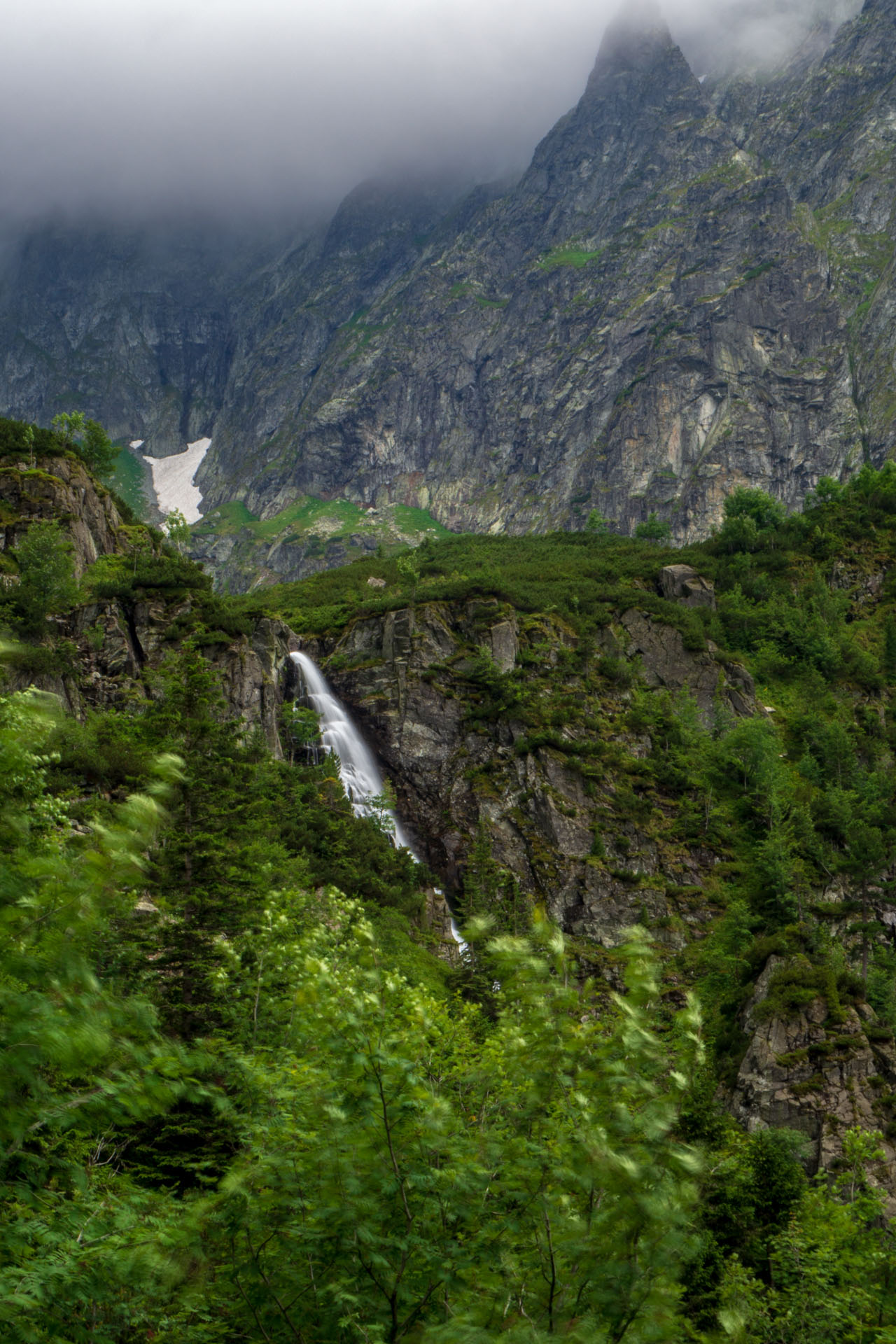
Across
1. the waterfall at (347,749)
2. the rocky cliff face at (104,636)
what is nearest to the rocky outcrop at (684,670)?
the waterfall at (347,749)

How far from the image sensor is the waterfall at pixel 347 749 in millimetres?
57250

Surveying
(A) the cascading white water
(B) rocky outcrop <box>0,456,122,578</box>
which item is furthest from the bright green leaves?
(B) rocky outcrop <box>0,456,122,578</box>

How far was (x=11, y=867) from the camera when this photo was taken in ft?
14.0

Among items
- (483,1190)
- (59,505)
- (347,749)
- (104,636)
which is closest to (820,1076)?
(483,1190)

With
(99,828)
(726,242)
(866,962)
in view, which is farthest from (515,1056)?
(726,242)

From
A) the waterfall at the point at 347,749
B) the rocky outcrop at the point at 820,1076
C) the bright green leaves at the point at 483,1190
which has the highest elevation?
the waterfall at the point at 347,749

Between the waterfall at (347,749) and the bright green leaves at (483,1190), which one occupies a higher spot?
the waterfall at (347,749)

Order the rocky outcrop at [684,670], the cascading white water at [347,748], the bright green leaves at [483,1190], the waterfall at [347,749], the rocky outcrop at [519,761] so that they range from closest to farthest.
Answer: the bright green leaves at [483,1190] → the rocky outcrop at [519,761] → the waterfall at [347,749] → the cascading white water at [347,748] → the rocky outcrop at [684,670]

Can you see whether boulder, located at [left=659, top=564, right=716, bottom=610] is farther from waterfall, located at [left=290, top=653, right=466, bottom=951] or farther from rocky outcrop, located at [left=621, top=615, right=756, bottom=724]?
waterfall, located at [left=290, top=653, right=466, bottom=951]

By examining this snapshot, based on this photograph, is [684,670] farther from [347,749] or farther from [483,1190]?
[483,1190]

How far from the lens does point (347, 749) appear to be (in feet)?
199

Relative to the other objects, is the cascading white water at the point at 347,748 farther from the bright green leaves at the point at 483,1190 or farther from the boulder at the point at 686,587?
the bright green leaves at the point at 483,1190

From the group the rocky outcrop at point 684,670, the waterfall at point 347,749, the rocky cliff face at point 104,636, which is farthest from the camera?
the rocky outcrop at point 684,670

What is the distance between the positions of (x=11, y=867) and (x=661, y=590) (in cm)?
8749
